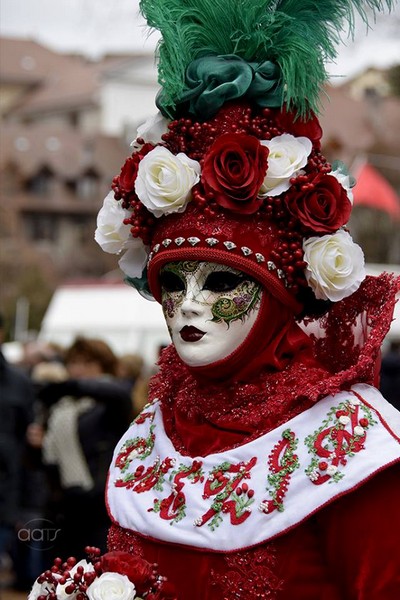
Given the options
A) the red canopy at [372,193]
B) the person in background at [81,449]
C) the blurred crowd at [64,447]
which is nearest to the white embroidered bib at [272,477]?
the blurred crowd at [64,447]

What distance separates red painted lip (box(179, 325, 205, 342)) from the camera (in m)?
3.01

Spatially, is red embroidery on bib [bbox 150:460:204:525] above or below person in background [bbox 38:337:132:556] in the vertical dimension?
above

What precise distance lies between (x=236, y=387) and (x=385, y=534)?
1.72 feet

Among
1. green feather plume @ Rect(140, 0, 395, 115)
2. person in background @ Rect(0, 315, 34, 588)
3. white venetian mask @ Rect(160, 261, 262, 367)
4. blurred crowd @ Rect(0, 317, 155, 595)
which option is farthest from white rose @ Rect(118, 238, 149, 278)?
person in background @ Rect(0, 315, 34, 588)

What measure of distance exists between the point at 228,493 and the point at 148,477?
288 mm

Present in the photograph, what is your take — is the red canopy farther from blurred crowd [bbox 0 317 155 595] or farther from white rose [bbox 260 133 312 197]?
white rose [bbox 260 133 312 197]

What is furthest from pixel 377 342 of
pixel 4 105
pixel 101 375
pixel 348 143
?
pixel 4 105

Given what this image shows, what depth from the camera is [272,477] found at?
9.46 feet

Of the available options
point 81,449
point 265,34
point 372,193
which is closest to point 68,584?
point 265,34

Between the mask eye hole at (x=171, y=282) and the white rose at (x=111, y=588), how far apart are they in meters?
0.69

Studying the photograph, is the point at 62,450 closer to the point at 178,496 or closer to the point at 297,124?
the point at 178,496

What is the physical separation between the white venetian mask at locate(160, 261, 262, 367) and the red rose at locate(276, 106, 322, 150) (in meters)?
0.37

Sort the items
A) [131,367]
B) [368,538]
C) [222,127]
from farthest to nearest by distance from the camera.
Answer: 1. [131,367]
2. [222,127]
3. [368,538]

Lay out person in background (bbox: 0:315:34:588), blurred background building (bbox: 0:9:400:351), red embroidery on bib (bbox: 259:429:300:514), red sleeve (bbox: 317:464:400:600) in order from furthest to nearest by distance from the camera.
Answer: blurred background building (bbox: 0:9:400:351) → person in background (bbox: 0:315:34:588) → red embroidery on bib (bbox: 259:429:300:514) → red sleeve (bbox: 317:464:400:600)
